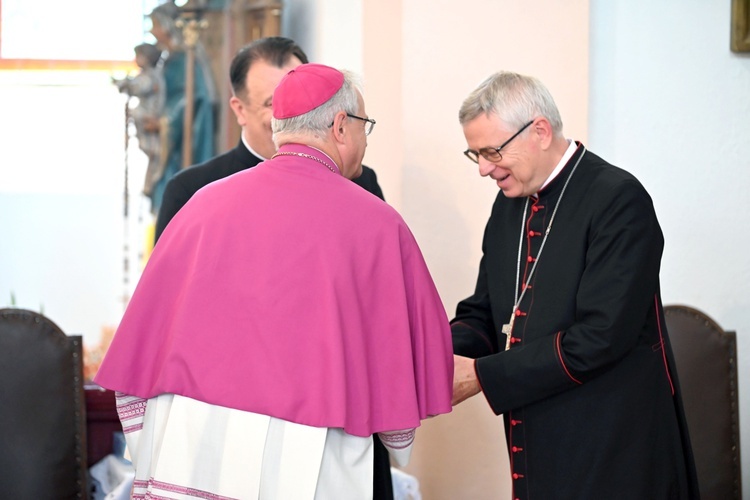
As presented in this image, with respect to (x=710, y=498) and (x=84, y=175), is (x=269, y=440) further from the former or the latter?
(x=84, y=175)

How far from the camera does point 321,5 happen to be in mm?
4859

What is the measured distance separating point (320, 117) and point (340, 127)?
2.4 inches

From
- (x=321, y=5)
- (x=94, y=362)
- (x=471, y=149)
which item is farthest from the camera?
(x=94, y=362)

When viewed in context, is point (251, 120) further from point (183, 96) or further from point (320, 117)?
point (183, 96)

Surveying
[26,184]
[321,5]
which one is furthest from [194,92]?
[26,184]

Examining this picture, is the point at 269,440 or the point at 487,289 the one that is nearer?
the point at 269,440

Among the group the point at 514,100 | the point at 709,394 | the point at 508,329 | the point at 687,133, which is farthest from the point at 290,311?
the point at 687,133

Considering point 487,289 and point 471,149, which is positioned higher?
point 471,149

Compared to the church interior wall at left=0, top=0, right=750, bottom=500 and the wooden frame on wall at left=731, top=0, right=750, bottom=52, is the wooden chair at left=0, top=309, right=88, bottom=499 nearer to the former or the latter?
the church interior wall at left=0, top=0, right=750, bottom=500

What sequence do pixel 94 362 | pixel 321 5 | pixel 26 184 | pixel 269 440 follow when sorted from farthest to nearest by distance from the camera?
pixel 26 184, pixel 94 362, pixel 321 5, pixel 269 440

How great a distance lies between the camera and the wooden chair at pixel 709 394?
3.69 metres

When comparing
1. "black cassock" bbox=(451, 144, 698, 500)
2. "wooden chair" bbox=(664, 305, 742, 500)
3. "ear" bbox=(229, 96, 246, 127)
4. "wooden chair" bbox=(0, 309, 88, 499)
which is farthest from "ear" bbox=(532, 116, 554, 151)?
"wooden chair" bbox=(0, 309, 88, 499)

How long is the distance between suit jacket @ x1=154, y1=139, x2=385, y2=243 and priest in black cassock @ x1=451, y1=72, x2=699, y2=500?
670 millimetres

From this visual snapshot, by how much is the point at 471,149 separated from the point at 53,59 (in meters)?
5.17
